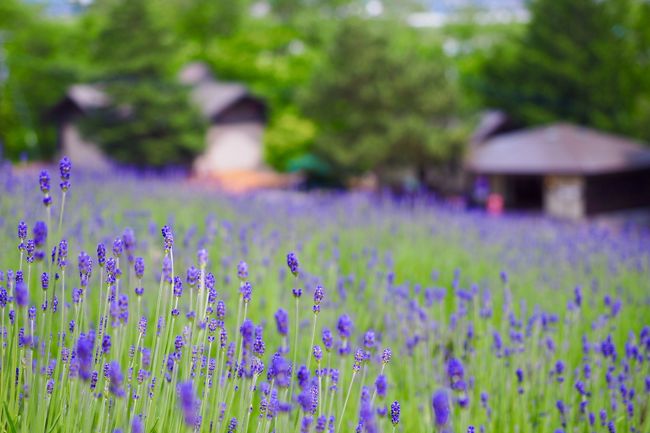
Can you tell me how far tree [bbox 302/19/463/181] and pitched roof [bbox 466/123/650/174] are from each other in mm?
1404

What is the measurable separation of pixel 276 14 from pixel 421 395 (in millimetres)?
37307

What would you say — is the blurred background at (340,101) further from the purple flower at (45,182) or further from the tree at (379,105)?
the purple flower at (45,182)

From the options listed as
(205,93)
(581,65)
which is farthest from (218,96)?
(581,65)

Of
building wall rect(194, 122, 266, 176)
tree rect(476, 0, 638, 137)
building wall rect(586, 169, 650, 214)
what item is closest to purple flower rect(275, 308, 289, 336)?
building wall rect(586, 169, 650, 214)

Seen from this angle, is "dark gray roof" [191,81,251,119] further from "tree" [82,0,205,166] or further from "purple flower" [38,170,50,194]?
"purple flower" [38,170,50,194]

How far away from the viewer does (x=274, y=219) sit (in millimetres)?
6328

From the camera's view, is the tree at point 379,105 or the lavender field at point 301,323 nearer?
the lavender field at point 301,323

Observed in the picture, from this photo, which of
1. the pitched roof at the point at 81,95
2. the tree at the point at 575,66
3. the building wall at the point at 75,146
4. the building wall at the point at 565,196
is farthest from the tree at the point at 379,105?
the building wall at the point at 75,146

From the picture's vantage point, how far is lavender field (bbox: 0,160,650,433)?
1.77 meters

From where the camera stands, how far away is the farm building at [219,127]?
25.5 meters

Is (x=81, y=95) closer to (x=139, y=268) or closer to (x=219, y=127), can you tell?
(x=219, y=127)

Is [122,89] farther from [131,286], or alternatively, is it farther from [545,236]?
[131,286]

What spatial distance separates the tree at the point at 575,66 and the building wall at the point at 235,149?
1099cm

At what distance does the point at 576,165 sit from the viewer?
16250 millimetres
